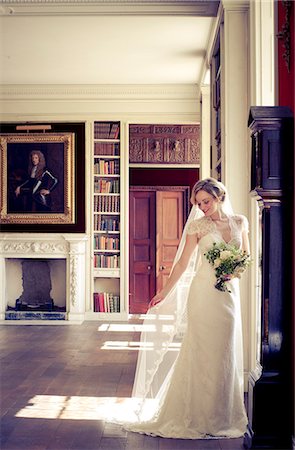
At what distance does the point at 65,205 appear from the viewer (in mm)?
9672

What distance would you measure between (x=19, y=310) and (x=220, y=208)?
6.29 meters

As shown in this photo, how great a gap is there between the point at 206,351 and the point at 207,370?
12cm

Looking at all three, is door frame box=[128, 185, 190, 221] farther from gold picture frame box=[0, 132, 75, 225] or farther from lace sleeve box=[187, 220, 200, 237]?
lace sleeve box=[187, 220, 200, 237]

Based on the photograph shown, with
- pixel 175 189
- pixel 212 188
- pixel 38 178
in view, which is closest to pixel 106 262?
pixel 38 178

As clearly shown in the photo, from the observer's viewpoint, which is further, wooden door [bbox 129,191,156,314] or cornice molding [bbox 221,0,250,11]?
wooden door [bbox 129,191,156,314]

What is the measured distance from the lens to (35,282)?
32.2ft

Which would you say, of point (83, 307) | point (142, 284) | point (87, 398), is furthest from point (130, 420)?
point (142, 284)

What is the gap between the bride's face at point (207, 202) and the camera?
404cm

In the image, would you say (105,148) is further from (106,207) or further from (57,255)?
(57,255)

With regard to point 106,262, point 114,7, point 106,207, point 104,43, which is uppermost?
point 104,43

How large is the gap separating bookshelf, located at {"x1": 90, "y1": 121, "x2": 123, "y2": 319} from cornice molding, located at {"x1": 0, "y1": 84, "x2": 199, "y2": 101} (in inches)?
18.8

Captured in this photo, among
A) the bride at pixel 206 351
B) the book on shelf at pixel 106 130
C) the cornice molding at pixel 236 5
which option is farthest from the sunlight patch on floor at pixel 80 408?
the book on shelf at pixel 106 130

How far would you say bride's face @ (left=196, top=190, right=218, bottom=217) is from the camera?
404 cm

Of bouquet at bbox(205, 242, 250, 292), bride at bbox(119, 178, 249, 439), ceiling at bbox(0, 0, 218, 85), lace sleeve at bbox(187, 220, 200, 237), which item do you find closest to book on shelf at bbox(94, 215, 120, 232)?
ceiling at bbox(0, 0, 218, 85)
